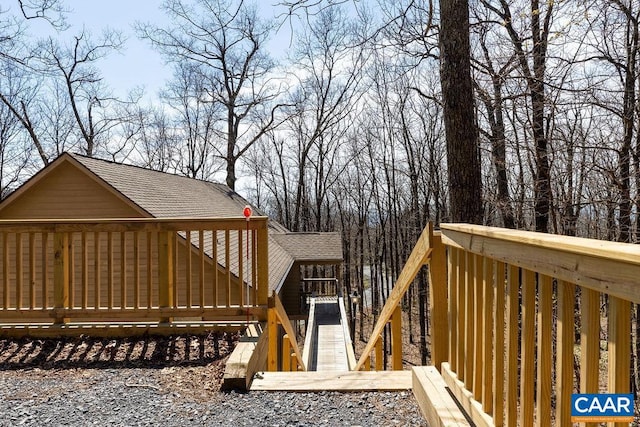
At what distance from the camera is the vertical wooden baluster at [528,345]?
1.74m

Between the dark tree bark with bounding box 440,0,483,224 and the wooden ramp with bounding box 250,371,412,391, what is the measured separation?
268 cm

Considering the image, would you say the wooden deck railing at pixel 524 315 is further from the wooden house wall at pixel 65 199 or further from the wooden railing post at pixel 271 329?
the wooden house wall at pixel 65 199

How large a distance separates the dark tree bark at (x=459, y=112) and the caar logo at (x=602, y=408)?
4.51 metres

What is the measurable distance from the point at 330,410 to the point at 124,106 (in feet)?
89.5

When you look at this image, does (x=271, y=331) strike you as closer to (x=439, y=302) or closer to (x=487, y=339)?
(x=439, y=302)

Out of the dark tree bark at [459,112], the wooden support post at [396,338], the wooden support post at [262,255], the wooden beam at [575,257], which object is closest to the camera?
the wooden beam at [575,257]

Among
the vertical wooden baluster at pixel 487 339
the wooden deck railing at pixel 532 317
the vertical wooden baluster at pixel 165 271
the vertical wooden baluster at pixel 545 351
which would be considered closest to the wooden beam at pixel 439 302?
the wooden deck railing at pixel 532 317

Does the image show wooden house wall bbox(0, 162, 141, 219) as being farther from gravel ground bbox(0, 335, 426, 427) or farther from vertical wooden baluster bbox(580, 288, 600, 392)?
vertical wooden baluster bbox(580, 288, 600, 392)

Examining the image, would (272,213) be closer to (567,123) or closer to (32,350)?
(567,123)

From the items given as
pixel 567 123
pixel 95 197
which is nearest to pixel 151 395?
pixel 95 197

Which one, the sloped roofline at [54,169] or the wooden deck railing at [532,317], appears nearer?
the wooden deck railing at [532,317]

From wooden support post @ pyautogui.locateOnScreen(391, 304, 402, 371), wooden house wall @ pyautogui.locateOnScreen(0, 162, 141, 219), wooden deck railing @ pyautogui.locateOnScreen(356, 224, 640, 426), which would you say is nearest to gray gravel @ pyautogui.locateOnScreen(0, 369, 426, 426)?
wooden deck railing @ pyautogui.locateOnScreen(356, 224, 640, 426)

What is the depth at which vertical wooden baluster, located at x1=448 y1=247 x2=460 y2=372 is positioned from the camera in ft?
9.20

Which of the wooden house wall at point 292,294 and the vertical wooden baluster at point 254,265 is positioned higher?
the vertical wooden baluster at point 254,265
